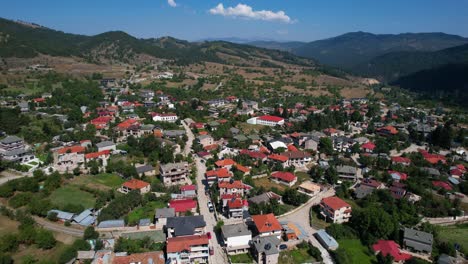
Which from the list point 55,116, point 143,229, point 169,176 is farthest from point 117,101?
point 143,229

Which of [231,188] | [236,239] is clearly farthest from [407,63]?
[236,239]

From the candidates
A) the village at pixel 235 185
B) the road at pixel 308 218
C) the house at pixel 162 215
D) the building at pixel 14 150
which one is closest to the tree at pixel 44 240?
the village at pixel 235 185

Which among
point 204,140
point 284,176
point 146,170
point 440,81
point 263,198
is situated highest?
point 440,81

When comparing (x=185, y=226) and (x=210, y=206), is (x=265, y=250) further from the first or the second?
(x=210, y=206)

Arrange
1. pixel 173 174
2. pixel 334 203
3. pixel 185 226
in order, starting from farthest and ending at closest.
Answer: pixel 173 174 → pixel 334 203 → pixel 185 226

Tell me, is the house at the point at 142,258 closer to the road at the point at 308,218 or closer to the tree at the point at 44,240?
the tree at the point at 44,240

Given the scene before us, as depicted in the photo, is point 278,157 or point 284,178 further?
point 278,157

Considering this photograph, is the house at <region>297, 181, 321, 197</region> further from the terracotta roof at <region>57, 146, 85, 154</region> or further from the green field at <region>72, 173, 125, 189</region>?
the terracotta roof at <region>57, 146, 85, 154</region>
